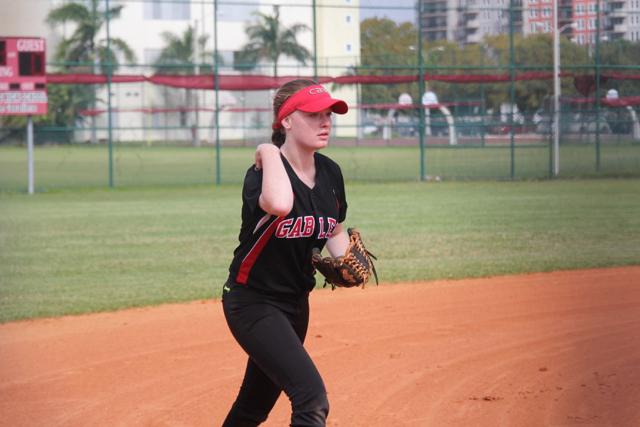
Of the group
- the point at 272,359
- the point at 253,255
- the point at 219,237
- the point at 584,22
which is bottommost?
the point at 219,237

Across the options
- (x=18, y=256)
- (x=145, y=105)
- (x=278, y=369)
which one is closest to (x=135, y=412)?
(x=278, y=369)

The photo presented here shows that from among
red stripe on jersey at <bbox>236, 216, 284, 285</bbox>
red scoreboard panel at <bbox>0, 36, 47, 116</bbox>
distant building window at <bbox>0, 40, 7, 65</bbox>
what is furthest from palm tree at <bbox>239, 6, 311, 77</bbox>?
red stripe on jersey at <bbox>236, 216, 284, 285</bbox>

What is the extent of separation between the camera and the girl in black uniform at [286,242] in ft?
11.4

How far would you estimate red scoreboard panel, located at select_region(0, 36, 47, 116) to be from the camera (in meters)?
18.0

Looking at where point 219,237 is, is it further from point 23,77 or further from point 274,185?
point 274,185

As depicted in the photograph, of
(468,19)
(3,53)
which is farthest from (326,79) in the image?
(3,53)

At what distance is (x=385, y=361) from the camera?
244 inches

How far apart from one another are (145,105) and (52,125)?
9.79ft

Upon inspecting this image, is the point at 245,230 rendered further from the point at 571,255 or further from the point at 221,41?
the point at 221,41

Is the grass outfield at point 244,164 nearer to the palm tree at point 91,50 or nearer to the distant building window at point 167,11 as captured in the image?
the palm tree at point 91,50

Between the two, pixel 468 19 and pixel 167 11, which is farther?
pixel 167 11

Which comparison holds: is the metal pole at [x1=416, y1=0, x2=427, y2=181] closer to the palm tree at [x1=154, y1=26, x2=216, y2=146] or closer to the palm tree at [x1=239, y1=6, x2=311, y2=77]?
the palm tree at [x1=239, y1=6, x2=311, y2=77]

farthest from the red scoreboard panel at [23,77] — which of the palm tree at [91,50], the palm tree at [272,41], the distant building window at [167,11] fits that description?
the distant building window at [167,11]

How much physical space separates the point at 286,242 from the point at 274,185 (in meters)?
0.27
